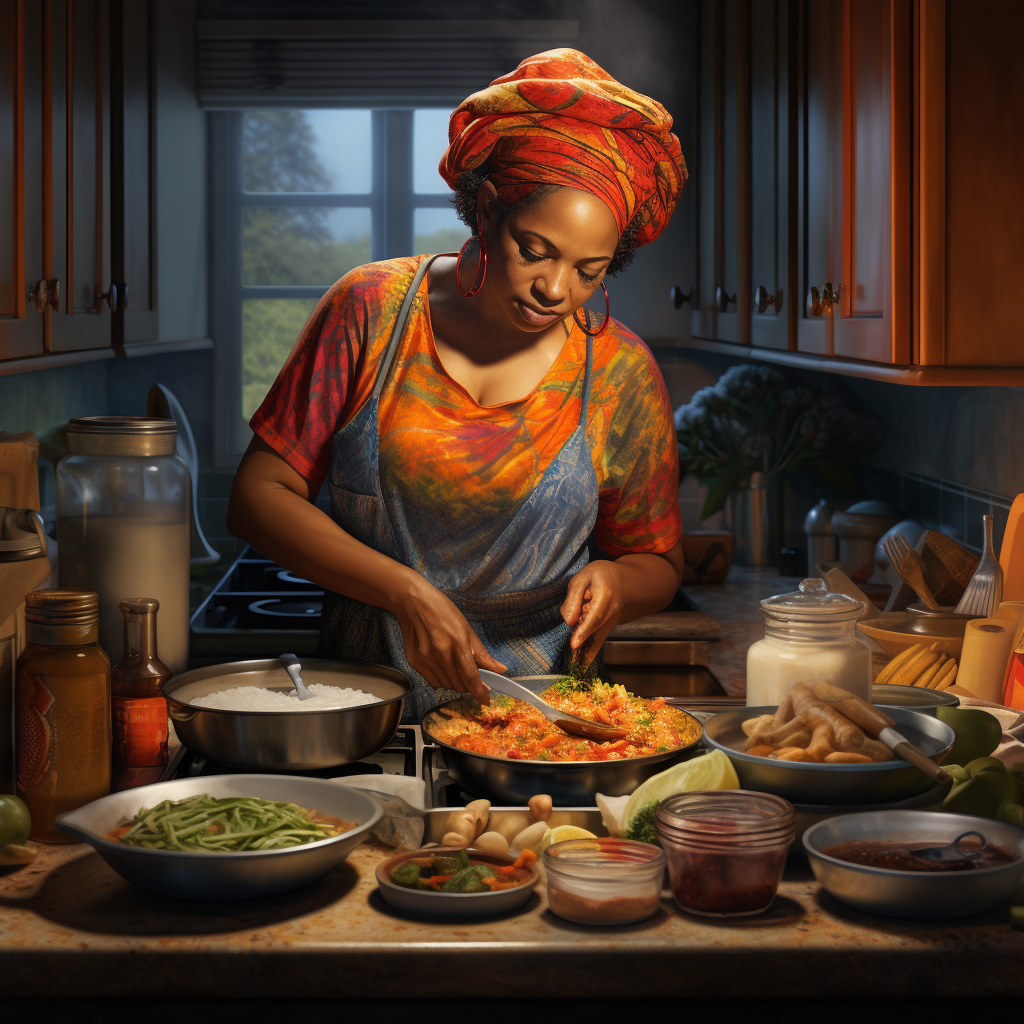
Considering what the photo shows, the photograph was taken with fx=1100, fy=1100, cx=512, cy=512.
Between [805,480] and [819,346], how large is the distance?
1464mm

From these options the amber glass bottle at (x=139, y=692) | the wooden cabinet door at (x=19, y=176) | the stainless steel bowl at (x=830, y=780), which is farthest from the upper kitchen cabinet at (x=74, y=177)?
the stainless steel bowl at (x=830, y=780)

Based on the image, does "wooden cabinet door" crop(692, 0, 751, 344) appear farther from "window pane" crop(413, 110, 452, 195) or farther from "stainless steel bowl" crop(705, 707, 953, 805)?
"stainless steel bowl" crop(705, 707, 953, 805)

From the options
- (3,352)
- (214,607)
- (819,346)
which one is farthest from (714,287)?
(3,352)

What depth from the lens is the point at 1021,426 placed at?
2184 millimetres

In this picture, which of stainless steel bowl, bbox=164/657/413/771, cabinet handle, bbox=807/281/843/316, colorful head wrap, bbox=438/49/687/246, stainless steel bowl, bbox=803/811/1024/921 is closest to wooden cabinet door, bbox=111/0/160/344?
colorful head wrap, bbox=438/49/687/246

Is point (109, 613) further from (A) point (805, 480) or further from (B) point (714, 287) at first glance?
(A) point (805, 480)

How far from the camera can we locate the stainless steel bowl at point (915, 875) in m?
0.86

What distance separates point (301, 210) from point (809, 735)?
3402 mm

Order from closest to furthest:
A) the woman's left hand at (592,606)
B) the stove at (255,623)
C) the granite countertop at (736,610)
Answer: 1. the woman's left hand at (592,606)
2. the granite countertop at (736,610)
3. the stove at (255,623)

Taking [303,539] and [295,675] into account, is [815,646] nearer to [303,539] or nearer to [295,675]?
[295,675]

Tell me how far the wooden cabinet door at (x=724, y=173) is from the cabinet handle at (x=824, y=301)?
2.10 ft

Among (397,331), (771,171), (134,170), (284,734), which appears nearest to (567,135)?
(397,331)

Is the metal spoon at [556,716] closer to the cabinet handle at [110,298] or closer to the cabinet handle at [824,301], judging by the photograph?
Result: the cabinet handle at [824,301]

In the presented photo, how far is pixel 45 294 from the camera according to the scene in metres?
1.82
